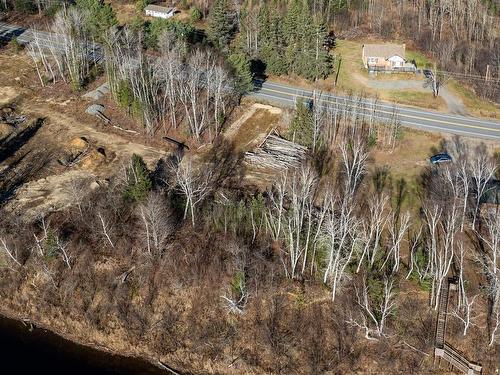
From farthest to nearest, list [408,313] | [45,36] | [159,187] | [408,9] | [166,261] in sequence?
[408,9]
[45,36]
[159,187]
[166,261]
[408,313]

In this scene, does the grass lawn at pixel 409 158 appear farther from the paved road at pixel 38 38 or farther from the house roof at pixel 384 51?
the paved road at pixel 38 38

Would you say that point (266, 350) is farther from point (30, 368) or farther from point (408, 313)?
point (30, 368)

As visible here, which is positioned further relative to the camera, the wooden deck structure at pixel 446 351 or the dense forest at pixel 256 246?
the dense forest at pixel 256 246

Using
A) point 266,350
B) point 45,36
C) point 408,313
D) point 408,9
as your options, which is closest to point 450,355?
point 408,313

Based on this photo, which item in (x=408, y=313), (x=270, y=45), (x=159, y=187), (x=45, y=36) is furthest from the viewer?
(x=45, y=36)

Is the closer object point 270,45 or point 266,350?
point 266,350

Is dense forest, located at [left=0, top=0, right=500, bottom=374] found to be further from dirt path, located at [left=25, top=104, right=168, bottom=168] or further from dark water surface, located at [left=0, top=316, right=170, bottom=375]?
dirt path, located at [left=25, top=104, right=168, bottom=168]

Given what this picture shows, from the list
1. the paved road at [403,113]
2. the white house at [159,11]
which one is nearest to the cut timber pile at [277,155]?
the paved road at [403,113]
